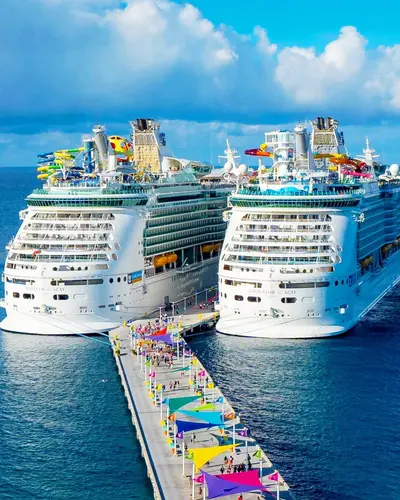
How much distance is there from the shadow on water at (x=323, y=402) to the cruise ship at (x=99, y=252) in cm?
1110

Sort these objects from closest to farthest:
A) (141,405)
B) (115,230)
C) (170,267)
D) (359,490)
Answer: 1. (359,490)
2. (141,405)
3. (115,230)
4. (170,267)

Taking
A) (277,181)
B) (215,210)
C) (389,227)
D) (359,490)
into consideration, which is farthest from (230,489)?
(389,227)

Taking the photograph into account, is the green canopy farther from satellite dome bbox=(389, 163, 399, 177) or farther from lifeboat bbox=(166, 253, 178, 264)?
satellite dome bbox=(389, 163, 399, 177)

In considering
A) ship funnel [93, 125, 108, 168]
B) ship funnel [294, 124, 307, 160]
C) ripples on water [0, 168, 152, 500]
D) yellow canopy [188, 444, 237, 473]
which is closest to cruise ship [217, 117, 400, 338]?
ship funnel [294, 124, 307, 160]

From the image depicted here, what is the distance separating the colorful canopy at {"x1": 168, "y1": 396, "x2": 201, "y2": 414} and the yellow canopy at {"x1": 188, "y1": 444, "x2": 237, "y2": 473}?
7.17 metres

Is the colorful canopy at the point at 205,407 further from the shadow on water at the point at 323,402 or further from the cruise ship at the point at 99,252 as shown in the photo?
the cruise ship at the point at 99,252

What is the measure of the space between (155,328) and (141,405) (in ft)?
72.0

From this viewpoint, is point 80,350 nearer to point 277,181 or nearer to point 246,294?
point 246,294

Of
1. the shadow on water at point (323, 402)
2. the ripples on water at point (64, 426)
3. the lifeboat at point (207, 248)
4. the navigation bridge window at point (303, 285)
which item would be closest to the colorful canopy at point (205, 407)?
the shadow on water at point (323, 402)

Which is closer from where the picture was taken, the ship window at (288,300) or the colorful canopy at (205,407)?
the colorful canopy at (205,407)

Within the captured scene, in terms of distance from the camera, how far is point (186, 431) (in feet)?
183

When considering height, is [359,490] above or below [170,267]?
below

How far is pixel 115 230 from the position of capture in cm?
8900

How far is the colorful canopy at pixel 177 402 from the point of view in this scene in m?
58.8
